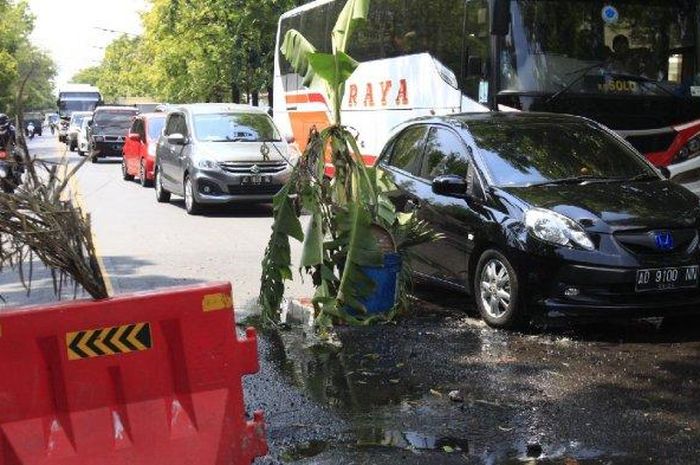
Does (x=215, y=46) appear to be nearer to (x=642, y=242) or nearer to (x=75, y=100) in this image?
(x=75, y=100)

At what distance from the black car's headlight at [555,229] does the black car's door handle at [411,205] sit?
4.98 ft

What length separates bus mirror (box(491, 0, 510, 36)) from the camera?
37.0ft

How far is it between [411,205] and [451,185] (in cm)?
85

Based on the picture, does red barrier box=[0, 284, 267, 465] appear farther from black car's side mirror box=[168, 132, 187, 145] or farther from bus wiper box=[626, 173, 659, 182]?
black car's side mirror box=[168, 132, 187, 145]

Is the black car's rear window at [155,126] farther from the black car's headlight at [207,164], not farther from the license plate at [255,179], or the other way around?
the license plate at [255,179]

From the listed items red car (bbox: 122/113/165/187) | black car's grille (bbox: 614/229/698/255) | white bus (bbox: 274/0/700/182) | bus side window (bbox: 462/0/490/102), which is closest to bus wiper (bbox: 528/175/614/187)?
black car's grille (bbox: 614/229/698/255)

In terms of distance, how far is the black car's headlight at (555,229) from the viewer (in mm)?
6793

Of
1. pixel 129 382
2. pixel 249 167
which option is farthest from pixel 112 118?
pixel 129 382

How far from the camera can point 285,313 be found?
816 cm

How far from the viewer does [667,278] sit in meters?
6.71

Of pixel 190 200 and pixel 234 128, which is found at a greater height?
pixel 234 128

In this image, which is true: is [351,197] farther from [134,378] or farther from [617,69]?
[617,69]

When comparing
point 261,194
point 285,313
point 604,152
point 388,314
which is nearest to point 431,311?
point 388,314

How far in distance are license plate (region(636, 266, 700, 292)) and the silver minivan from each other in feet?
30.2
